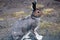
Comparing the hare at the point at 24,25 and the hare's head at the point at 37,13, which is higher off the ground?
the hare's head at the point at 37,13

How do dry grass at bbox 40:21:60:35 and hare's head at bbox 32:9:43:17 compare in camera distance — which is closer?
hare's head at bbox 32:9:43:17

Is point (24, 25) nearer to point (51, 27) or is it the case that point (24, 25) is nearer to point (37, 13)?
point (37, 13)

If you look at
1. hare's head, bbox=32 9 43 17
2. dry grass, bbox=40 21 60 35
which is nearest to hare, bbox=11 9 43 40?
A: hare's head, bbox=32 9 43 17

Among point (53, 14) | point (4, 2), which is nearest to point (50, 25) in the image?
point (53, 14)

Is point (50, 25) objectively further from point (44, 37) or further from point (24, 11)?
point (24, 11)

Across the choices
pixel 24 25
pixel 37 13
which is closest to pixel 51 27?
pixel 37 13

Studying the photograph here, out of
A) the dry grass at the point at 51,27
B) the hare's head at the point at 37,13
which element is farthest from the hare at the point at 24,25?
the dry grass at the point at 51,27

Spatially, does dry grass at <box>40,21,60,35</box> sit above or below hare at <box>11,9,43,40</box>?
below

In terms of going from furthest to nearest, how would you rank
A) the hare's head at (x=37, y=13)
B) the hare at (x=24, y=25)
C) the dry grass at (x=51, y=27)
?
the dry grass at (x=51, y=27) < the hare's head at (x=37, y=13) < the hare at (x=24, y=25)

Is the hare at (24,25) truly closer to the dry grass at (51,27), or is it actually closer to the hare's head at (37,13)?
the hare's head at (37,13)

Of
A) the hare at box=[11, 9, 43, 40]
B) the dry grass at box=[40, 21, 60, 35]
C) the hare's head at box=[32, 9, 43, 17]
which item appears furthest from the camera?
the dry grass at box=[40, 21, 60, 35]

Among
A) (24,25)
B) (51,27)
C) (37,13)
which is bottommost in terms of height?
(51,27)

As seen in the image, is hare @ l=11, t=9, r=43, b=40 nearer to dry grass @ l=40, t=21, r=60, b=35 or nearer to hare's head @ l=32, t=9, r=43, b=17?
hare's head @ l=32, t=9, r=43, b=17

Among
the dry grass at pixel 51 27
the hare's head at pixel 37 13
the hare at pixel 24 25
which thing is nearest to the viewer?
the hare at pixel 24 25
